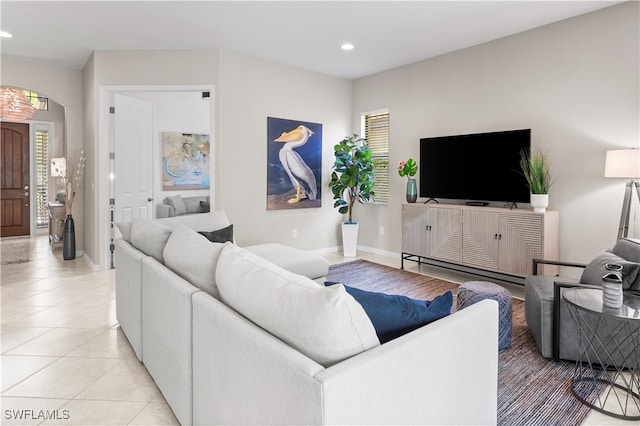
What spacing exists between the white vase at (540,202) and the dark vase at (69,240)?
6031 millimetres

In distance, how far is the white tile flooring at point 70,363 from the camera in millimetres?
1964

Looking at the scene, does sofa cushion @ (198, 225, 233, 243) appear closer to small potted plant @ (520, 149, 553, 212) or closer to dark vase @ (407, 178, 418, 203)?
dark vase @ (407, 178, 418, 203)

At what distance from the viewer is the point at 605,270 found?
2506 mm

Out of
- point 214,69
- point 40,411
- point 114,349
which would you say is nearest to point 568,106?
point 214,69

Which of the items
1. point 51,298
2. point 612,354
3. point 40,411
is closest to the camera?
point 40,411

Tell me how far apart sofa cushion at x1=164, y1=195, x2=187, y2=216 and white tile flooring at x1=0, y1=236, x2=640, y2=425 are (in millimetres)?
2509

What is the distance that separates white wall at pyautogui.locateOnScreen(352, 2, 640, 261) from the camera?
3600mm

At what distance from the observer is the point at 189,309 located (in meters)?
1.66

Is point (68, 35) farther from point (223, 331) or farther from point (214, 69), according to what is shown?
point (223, 331)

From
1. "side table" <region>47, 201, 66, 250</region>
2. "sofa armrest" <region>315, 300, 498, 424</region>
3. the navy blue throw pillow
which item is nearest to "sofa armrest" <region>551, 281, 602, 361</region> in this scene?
"sofa armrest" <region>315, 300, 498, 424</region>

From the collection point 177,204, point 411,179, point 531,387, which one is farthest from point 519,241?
point 177,204

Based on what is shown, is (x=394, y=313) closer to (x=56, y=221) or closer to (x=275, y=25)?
(x=275, y=25)

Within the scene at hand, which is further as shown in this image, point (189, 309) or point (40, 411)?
point (40, 411)

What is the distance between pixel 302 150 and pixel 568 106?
3371 millimetres
